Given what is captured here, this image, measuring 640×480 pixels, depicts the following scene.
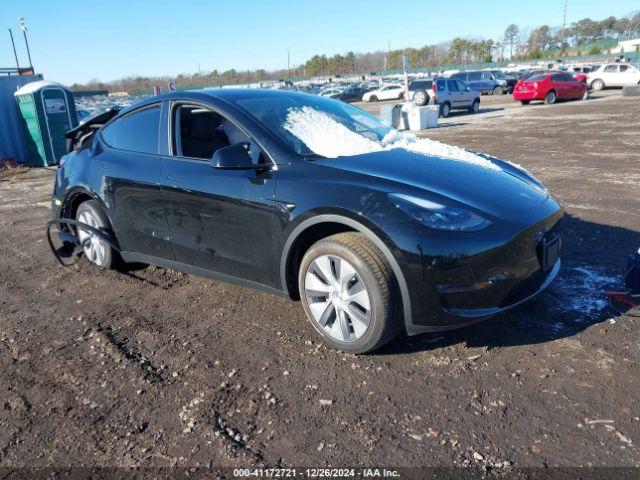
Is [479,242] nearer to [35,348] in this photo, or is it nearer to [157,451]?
[157,451]

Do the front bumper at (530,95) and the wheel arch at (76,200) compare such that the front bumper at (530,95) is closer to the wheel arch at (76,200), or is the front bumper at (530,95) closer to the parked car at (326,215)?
the parked car at (326,215)

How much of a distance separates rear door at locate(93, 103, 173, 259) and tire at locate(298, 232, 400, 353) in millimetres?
1441

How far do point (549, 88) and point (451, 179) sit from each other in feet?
86.6

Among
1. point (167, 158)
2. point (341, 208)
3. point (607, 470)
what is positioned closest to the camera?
point (607, 470)

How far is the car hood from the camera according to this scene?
3.13 meters

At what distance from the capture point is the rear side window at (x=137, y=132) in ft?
13.9

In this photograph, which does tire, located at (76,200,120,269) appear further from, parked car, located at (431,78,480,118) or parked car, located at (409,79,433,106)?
parked car, located at (409,79,433,106)

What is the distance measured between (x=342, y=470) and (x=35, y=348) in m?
2.44

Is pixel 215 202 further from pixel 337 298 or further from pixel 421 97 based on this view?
pixel 421 97

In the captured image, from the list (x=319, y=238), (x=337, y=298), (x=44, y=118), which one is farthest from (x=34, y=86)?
(x=337, y=298)

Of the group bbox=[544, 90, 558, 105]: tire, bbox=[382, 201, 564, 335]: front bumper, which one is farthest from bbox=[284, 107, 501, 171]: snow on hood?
bbox=[544, 90, 558, 105]: tire

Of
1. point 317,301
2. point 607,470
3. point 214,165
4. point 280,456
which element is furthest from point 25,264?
point 607,470

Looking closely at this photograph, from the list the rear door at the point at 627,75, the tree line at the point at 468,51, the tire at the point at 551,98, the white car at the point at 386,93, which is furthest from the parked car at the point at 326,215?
the tree line at the point at 468,51

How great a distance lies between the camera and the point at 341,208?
3.09 metres
